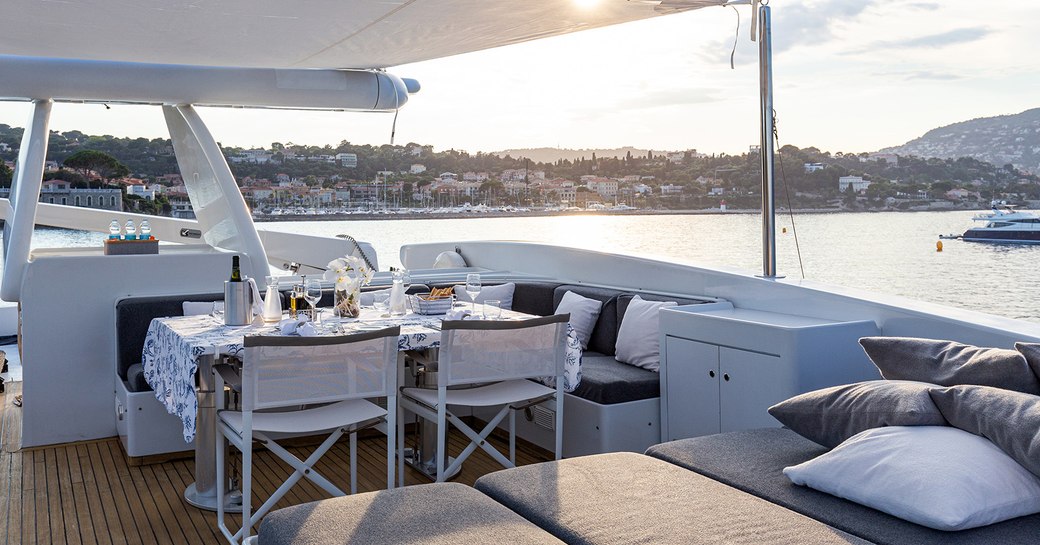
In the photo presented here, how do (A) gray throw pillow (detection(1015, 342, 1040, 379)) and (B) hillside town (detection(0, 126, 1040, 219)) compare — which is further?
(B) hillside town (detection(0, 126, 1040, 219))

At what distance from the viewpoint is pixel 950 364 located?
227 centimetres

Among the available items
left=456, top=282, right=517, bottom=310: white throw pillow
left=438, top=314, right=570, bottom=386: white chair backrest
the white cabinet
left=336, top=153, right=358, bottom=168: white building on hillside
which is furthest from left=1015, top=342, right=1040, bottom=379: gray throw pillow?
left=336, top=153, right=358, bottom=168: white building on hillside

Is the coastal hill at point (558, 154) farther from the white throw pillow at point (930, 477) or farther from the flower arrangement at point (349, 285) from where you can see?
the white throw pillow at point (930, 477)

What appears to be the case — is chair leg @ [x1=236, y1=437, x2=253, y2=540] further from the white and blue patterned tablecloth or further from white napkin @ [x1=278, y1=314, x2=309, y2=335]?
white napkin @ [x1=278, y1=314, x2=309, y2=335]

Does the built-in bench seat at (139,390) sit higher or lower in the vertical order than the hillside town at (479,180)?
lower

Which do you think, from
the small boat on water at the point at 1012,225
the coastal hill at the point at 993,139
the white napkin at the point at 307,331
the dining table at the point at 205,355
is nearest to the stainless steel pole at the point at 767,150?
the dining table at the point at 205,355

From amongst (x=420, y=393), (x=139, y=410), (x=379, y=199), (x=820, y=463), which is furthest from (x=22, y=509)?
(x=379, y=199)

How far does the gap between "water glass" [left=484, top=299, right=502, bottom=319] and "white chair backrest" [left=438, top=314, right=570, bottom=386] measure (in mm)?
384

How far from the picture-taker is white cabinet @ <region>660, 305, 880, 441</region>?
3109 millimetres

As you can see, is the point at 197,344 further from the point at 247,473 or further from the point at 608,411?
the point at 608,411

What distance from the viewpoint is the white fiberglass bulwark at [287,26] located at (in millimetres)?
3436

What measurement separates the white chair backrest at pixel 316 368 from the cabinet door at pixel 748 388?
4.23 ft

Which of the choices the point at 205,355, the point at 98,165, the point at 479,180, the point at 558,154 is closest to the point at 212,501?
the point at 205,355

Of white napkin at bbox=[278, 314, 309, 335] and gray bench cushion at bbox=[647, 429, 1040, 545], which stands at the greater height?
white napkin at bbox=[278, 314, 309, 335]
